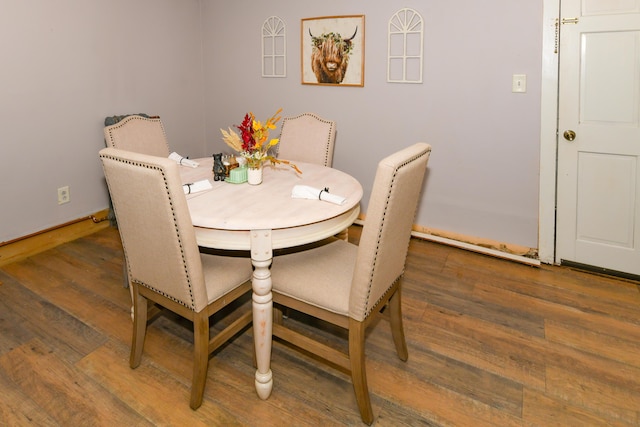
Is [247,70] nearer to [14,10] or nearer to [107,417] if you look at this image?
[14,10]

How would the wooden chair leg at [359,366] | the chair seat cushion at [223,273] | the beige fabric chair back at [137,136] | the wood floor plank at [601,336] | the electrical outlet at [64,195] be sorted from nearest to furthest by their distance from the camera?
the wooden chair leg at [359,366] → the chair seat cushion at [223,273] → the wood floor plank at [601,336] → the beige fabric chair back at [137,136] → the electrical outlet at [64,195]

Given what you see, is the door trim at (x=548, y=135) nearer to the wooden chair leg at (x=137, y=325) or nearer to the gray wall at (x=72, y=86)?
the wooden chair leg at (x=137, y=325)

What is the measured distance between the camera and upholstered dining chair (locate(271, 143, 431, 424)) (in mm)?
1553

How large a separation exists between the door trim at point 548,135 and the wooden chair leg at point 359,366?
1.90m

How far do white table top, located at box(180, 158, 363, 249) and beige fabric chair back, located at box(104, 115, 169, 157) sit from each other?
0.60m

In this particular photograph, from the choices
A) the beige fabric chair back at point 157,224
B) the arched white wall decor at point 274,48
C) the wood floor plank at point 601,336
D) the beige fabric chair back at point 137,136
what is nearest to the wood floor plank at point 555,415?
the wood floor plank at point 601,336

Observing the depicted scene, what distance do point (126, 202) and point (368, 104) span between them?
2264 mm

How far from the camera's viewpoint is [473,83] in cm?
308

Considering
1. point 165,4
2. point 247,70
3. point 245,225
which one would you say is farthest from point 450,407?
point 165,4

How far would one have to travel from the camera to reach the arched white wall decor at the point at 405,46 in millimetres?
3203

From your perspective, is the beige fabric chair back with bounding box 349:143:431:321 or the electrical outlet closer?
the beige fabric chair back with bounding box 349:143:431:321

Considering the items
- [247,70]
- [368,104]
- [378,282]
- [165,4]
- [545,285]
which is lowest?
[545,285]

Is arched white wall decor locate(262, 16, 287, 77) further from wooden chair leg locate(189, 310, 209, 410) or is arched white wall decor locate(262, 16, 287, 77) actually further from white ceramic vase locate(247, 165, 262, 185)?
wooden chair leg locate(189, 310, 209, 410)

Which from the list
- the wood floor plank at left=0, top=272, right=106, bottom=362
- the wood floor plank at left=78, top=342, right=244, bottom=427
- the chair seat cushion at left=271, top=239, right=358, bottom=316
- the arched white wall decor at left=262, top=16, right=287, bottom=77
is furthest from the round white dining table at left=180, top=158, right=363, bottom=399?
the arched white wall decor at left=262, top=16, right=287, bottom=77
